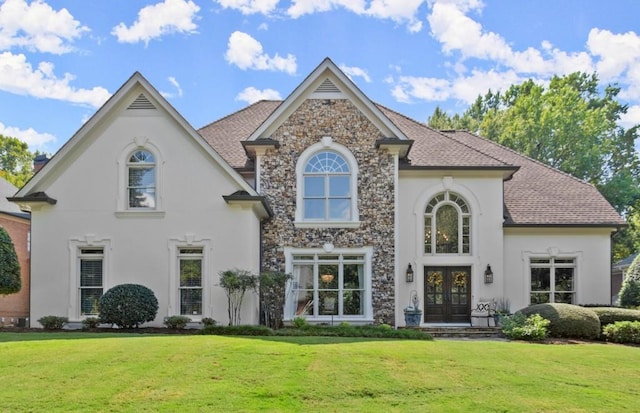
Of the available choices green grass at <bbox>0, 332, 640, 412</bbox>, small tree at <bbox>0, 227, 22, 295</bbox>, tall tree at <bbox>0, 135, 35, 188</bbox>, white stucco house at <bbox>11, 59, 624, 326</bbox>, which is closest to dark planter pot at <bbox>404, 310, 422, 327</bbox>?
white stucco house at <bbox>11, 59, 624, 326</bbox>

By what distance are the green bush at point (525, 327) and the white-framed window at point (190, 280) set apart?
8728 millimetres

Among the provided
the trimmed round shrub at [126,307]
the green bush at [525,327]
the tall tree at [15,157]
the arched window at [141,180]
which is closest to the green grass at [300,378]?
the trimmed round shrub at [126,307]

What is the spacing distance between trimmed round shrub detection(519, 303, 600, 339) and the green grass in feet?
13.8

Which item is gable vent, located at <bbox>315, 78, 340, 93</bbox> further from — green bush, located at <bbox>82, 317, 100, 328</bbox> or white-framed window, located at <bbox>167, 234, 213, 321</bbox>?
green bush, located at <bbox>82, 317, 100, 328</bbox>

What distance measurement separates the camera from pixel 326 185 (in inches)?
741

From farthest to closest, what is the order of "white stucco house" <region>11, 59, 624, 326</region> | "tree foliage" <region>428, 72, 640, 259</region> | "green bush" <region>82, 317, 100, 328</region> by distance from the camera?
"tree foliage" <region>428, 72, 640, 259</region>
"white stucco house" <region>11, 59, 624, 326</region>
"green bush" <region>82, 317, 100, 328</region>

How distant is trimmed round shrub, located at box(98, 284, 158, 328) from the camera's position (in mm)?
15281

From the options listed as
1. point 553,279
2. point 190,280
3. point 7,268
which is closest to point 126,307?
point 190,280

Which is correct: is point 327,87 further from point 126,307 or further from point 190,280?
point 126,307

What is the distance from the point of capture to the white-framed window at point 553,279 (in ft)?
65.7

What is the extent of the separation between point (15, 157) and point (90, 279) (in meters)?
38.1

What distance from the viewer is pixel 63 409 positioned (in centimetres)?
720

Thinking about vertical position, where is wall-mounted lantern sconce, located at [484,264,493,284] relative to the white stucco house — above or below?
below

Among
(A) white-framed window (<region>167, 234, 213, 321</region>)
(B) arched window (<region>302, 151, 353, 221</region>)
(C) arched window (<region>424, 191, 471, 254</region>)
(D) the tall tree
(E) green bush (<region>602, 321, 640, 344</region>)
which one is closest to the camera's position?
(E) green bush (<region>602, 321, 640, 344</region>)
